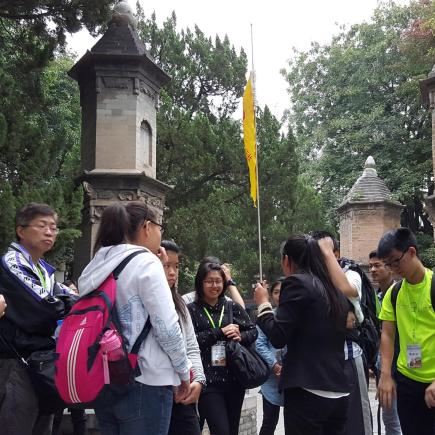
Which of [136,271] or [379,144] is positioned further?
[379,144]

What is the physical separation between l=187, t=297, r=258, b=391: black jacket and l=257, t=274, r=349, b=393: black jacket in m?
1.34

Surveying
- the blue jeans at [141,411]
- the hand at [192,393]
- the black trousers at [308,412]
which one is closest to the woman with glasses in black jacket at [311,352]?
the black trousers at [308,412]

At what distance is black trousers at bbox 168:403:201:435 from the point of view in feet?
14.9

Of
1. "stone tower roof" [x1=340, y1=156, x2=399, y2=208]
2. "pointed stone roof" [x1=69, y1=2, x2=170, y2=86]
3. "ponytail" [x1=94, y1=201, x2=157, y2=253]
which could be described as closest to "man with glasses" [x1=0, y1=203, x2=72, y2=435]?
"ponytail" [x1=94, y1=201, x2=157, y2=253]

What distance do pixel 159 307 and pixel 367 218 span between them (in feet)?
64.7

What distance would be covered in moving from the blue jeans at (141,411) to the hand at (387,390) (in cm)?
186

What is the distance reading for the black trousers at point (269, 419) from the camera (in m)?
6.74

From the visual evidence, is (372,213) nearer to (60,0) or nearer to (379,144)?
(379,144)

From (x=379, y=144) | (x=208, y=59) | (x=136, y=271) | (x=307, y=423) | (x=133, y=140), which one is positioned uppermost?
(x=208, y=59)

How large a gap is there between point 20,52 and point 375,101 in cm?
2444

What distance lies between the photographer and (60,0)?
39.9 ft

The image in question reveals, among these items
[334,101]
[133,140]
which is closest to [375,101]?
[334,101]

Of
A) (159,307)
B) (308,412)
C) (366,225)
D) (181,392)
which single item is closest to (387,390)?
(308,412)

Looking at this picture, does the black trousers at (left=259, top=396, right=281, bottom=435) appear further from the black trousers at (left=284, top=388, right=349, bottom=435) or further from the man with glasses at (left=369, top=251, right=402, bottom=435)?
the black trousers at (left=284, top=388, right=349, bottom=435)
